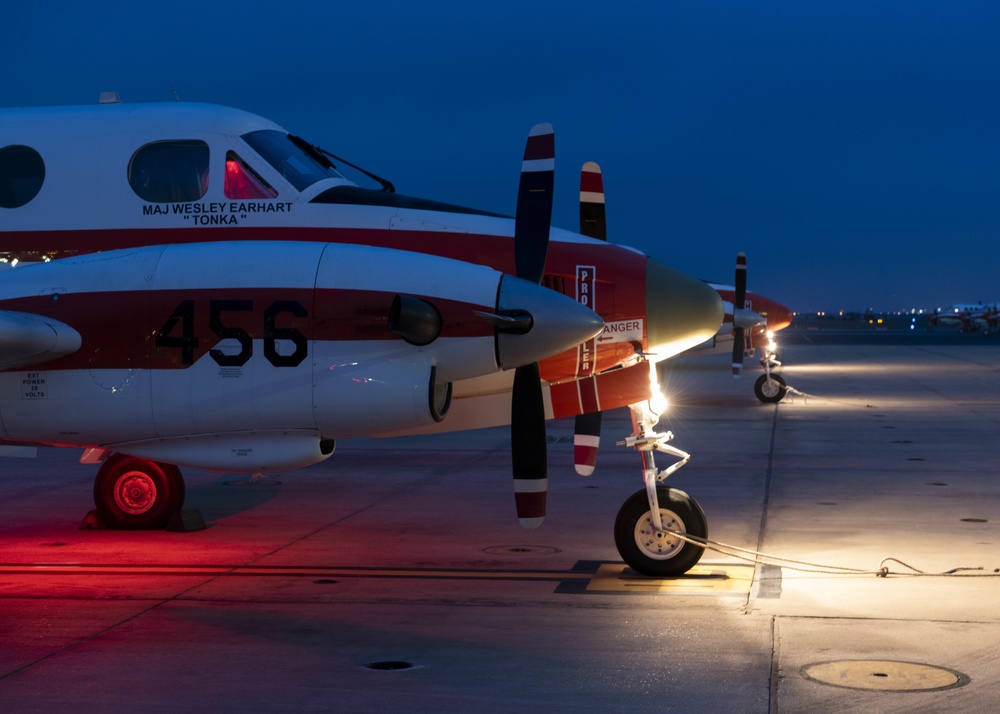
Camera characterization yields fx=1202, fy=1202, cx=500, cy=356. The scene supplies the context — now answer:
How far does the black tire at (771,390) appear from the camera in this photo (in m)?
28.3

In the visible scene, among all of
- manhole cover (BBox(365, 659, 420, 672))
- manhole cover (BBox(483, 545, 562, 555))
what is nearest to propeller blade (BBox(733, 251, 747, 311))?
manhole cover (BBox(483, 545, 562, 555))

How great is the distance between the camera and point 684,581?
31.6ft

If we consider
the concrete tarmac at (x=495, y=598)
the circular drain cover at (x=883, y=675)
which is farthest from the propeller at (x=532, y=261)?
the circular drain cover at (x=883, y=675)

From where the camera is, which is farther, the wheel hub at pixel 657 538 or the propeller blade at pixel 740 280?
the propeller blade at pixel 740 280

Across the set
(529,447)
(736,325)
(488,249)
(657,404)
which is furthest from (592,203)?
(736,325)

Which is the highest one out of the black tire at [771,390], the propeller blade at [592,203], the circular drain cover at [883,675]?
the propeller blade at [592,203]

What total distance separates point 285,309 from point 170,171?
2.47m

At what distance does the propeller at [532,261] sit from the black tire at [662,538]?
1.15 meters

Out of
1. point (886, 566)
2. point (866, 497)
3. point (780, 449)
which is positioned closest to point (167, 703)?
point (886, 566)

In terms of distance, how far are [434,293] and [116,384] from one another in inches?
96.2

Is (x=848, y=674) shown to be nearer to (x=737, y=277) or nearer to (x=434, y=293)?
(x=434, y=293)

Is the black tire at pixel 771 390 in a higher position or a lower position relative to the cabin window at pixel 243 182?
lower

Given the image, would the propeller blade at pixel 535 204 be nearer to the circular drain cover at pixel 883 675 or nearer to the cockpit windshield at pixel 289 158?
the cockpit windshield at pixel 289 158

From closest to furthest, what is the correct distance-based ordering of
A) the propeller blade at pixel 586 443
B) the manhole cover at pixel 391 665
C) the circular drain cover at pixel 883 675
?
the circular drain cover at pixel 883 675
the manhole cover at pixel 391 665
the propeller blade at pixel 586 443
